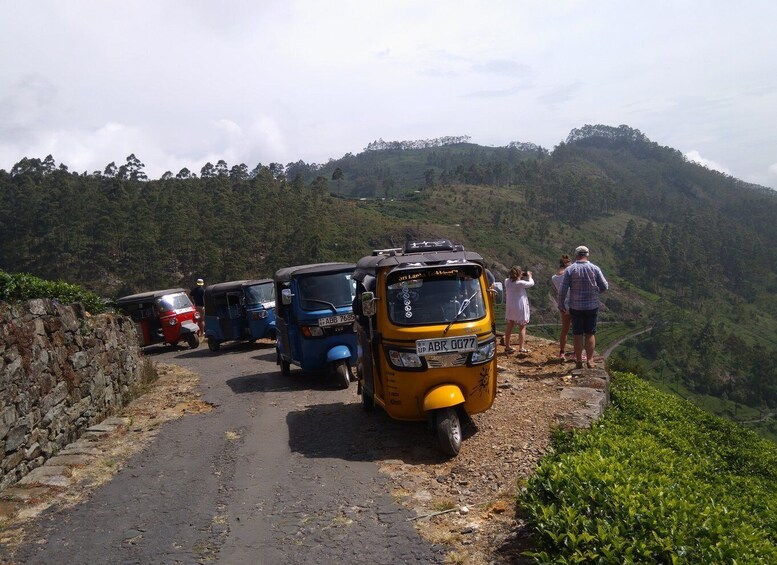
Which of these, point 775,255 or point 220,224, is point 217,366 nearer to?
point 220,224

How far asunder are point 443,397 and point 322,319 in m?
4.81

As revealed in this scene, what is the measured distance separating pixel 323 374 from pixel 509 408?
5224mm

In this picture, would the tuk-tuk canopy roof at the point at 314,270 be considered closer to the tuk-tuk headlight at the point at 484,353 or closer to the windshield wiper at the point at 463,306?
the windshield wiper at the point at 463,306

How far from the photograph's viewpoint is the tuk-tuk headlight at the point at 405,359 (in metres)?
6.98

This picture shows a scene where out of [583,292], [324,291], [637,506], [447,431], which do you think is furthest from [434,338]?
[324,291]

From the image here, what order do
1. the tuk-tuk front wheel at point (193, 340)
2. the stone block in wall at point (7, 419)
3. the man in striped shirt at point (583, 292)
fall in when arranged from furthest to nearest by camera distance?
the tuk-tuk front wheel at point (193, 340), the man in striped shirt at point (583, 292), the stone block in wall at point (7, 419)

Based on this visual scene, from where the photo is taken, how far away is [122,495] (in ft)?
21.3

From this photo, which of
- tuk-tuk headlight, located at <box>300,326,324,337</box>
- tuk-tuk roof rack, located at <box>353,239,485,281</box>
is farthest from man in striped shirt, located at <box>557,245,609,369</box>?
tuk-tuk headlight, located at <box>300,326,324,337</box>

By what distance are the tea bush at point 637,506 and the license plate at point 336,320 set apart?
4.90 m

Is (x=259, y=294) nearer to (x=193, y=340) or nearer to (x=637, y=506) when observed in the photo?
(x=193, y=340)

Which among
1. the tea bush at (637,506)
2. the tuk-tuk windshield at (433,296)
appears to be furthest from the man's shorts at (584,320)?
the tuk-tuk windshield at (433,296)

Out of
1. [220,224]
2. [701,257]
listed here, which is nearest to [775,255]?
[701,257]

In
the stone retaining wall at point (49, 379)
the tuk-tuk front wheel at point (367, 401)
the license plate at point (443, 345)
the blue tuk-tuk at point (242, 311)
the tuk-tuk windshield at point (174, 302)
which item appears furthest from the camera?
the tuk-tuk windshield at point (174, 302)

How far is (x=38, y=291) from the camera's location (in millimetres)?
8984
